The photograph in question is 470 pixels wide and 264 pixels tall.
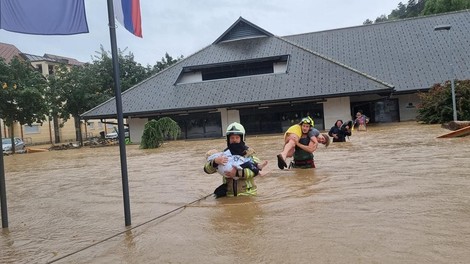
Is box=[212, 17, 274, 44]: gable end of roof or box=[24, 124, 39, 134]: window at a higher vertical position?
box=[212, 17, 274, 44]: gable end of roof

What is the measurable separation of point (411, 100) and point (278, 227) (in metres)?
30.0

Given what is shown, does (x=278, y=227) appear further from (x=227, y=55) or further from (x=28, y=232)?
(x=227, y=55)

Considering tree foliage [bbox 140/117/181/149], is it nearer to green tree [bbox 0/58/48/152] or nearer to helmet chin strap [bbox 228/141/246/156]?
green tree [bbox 0/58/48/152]

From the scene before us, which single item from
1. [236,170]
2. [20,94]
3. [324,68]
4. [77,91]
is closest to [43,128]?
[77,91]

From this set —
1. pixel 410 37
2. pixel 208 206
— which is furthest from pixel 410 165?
pixel 410 37

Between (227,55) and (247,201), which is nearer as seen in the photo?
(247,201)

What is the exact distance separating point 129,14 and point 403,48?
32.2 m

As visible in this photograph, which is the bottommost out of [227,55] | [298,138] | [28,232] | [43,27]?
[28,232]

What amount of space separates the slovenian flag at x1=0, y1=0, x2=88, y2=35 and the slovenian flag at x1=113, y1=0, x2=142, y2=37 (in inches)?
18.7

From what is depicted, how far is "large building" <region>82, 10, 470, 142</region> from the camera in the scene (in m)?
30.8

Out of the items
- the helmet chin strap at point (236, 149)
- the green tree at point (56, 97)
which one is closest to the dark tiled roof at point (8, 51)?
the green tree at point (56, 97)

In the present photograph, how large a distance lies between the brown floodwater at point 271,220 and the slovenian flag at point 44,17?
8.81ft

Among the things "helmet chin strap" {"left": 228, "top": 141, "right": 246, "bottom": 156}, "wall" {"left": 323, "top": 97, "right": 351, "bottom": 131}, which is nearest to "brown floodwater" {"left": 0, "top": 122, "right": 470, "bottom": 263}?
"helmet chin strap" {"left": 228, "top": 141, "right": 246, "bottom": 156}

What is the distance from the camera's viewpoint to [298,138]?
10.0 meters
